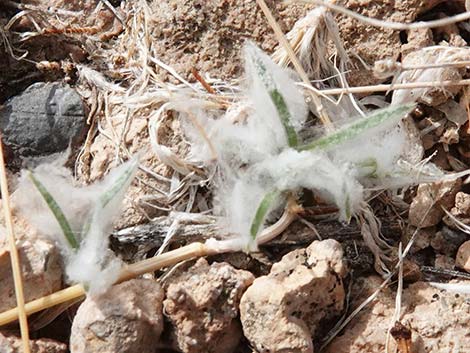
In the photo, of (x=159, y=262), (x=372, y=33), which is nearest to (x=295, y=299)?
(x=159, y=262)

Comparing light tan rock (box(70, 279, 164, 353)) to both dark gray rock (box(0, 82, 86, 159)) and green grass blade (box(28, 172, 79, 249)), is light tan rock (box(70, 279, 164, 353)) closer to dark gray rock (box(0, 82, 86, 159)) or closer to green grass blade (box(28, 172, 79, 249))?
green grass blade (box(28, 172, 79, 249))

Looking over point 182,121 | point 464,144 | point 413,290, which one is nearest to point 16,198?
Answer: point 182,121

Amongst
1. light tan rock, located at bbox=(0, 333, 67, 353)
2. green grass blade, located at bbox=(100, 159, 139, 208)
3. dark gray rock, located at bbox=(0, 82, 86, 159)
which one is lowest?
light tan rock, located at bbox=(0, 333, 67, 353)

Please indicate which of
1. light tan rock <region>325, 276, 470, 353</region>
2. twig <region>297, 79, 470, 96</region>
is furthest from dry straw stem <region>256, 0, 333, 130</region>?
light tan rock <region>325, 276, 470, 353</region>

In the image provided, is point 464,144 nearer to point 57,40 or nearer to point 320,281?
point 320,281

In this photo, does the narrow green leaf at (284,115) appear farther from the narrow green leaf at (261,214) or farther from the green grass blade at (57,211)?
the green grass blade at (57,211)
